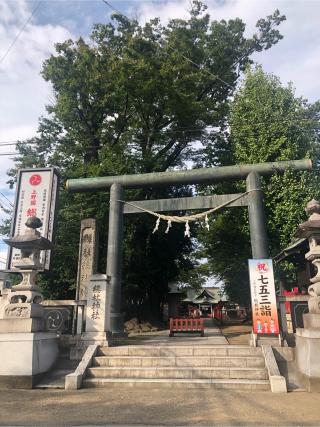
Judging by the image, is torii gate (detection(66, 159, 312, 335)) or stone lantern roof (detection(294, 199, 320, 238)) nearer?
stone lantern roof (detection(294, 199, 320, 238))

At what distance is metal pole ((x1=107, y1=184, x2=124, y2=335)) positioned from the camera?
12.0 meters

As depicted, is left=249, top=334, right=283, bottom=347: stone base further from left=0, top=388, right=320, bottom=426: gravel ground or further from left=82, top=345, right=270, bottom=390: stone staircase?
left=0, top=388, right=320, bottom=426: gravel ground

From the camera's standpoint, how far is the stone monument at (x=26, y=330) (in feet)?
27.3

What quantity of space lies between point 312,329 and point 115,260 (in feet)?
22.4

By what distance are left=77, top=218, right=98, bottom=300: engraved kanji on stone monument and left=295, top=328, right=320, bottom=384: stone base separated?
8.03 meters

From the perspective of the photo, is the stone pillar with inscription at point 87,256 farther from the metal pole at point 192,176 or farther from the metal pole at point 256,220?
the metal pole at point 256,220

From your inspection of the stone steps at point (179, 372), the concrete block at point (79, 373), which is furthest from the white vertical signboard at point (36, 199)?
the stone steps at point (179, 372)

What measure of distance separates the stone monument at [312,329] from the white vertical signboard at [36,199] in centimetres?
770

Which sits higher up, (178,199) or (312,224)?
(178,199)

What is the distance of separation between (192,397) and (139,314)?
13.9 m

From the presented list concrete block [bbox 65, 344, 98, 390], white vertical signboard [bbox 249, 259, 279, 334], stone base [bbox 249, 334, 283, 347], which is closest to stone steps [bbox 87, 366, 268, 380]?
concrete block [bbox 65, 344, 98, 390]

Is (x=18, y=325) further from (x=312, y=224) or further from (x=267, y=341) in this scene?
(x=312, y=224)

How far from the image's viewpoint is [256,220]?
11836 millimetres

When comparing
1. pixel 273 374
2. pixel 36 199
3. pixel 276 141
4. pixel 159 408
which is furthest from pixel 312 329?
pixel 276 141
